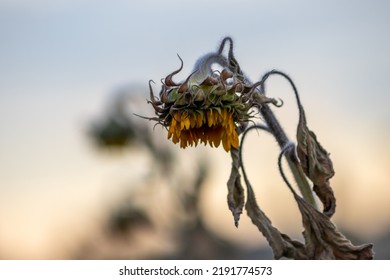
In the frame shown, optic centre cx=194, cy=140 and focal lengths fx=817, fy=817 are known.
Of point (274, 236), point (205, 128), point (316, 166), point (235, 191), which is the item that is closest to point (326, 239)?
point (274, 236)

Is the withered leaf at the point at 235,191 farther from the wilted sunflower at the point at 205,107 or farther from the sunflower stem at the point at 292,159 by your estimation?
the wilted sunflower at the point at 205,107

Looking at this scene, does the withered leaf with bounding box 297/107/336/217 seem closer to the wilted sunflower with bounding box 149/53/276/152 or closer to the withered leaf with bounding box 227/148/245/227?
the withered leaf with bounding box 227/148/245/227

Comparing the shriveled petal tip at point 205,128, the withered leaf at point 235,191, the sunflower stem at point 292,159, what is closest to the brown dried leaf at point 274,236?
the withered leaf at point 235,191

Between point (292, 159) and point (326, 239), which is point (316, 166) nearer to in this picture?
point (292, 159)

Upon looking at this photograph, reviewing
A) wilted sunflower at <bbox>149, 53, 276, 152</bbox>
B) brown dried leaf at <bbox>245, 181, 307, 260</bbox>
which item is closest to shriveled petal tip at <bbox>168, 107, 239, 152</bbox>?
wilted sunflower at <bbox>149, 53, 276, 152</bbox>
